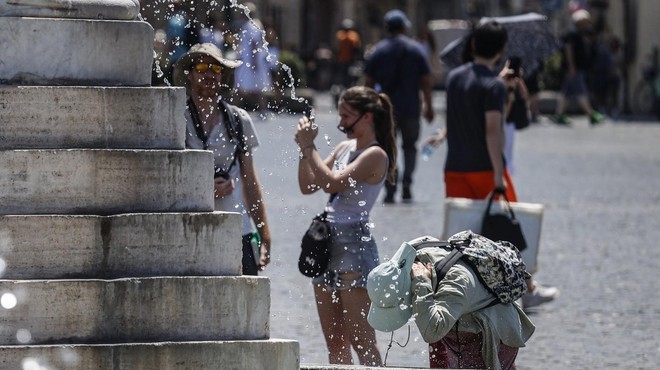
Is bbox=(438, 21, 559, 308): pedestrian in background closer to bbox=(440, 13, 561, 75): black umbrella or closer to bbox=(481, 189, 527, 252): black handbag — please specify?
bbox=(481, 189, 527, 252): black handbag

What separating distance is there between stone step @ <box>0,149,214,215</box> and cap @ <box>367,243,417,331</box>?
684mm

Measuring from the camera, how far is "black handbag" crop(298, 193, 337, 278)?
812 centimetres

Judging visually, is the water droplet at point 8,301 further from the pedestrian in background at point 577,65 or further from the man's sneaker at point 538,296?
the pedestrian in background at point 577,65

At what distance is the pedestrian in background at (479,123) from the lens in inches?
434

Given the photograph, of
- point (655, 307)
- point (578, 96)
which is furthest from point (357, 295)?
point (578, 96)

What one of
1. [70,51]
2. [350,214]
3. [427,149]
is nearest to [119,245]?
[70,51]

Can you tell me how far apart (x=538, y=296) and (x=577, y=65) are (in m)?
21.8

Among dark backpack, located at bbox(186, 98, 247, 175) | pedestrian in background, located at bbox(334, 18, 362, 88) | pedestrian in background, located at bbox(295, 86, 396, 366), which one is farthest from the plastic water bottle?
pedestrian in background, located at bbox(334, 18, 362, 88)

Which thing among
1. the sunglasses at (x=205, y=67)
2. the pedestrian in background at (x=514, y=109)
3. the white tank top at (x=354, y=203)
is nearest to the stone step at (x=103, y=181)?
the sunglasses at (x=205, y=67)

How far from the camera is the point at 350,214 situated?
27.0 feet

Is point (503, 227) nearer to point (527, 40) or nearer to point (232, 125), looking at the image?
point (232, 125)

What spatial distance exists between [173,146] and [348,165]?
2.06 m

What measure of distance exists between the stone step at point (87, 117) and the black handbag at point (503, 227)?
4321 millimetres

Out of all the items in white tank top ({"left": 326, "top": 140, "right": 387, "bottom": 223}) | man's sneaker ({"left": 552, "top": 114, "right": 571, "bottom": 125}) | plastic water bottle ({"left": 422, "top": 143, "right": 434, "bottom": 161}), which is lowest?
man's sneaker ({"left": 552, "top": 114, "right": 571, "bottom": 125})
